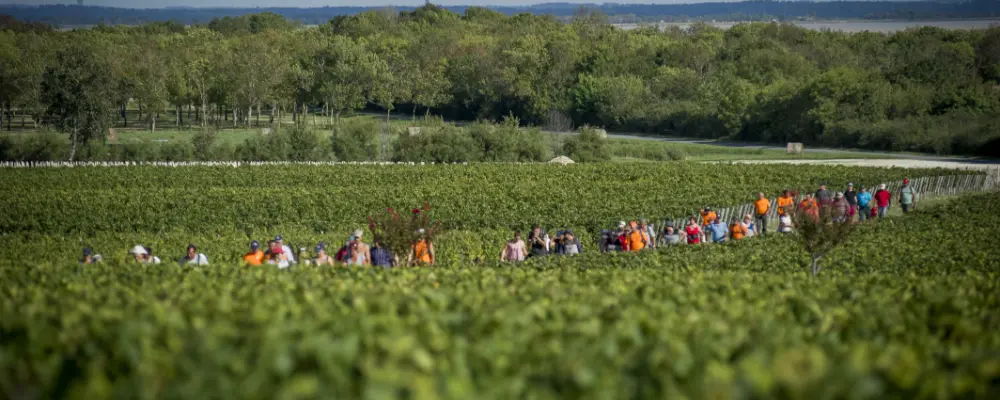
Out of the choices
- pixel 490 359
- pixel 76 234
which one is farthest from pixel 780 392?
pixel 76 234

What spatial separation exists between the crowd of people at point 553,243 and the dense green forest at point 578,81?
4678 centimetres

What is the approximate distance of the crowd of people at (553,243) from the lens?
19.2 m

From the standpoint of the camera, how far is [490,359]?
7758 mm

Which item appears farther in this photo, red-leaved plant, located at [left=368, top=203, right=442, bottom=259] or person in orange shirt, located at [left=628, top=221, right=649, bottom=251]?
person in orange shirt, located at [left=628, top=221, right=649, bottom=251]

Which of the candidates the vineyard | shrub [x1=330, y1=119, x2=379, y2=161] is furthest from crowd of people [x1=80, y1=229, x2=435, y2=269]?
shrub [x1=330, y1=119, x2=379, y2=161]

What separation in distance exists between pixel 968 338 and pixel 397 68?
387 ft

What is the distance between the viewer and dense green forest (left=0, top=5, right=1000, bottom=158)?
77.9 meters

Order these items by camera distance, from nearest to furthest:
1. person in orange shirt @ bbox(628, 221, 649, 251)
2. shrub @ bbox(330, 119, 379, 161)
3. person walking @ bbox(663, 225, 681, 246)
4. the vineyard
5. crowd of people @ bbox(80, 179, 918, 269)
Result: crowd of people @ bbox(80, 179, 918, 269)
person in orange shirt @ bbox(628, 221, 649, 251)
person walking @ bbox(663, 225, 681, 246)
the vineyard
shrub @ bbox(330, 119, 379, 161)

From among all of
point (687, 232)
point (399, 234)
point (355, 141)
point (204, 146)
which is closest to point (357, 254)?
point (399, 234)

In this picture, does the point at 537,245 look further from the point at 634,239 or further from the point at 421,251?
the point at 421,251

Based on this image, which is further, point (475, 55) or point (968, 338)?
point (475, 55)

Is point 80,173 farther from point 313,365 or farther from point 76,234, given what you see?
point 313,365

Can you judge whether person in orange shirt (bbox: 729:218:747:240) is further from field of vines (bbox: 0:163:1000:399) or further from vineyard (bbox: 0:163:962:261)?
vineyard (bbox: 0:163:962:261)

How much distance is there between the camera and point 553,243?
2583 cm
